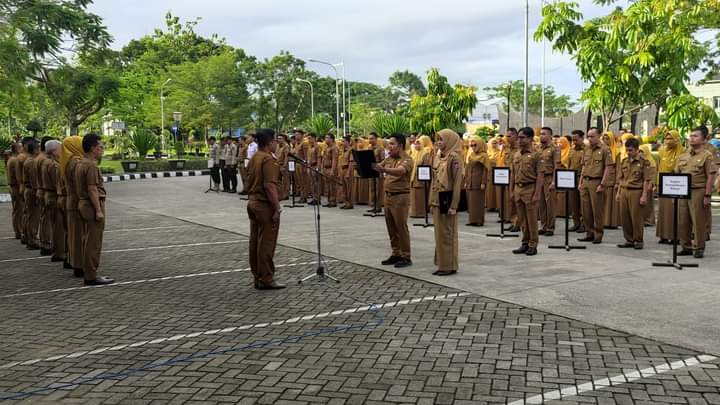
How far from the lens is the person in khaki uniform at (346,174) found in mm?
18006

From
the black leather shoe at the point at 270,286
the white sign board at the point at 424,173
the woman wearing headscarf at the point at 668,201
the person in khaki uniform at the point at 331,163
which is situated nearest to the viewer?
the black leather shoe at the point at 270,286

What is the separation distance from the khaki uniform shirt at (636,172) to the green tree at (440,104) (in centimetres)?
1361

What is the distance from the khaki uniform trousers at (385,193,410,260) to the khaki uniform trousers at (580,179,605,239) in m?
3.71

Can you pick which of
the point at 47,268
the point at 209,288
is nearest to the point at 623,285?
the point at 209,288

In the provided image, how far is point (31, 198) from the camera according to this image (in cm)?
1210

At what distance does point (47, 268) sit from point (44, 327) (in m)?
3.70

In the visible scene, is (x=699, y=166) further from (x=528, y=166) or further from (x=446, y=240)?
(x=446, y=240)

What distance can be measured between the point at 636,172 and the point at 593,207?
0.88 m

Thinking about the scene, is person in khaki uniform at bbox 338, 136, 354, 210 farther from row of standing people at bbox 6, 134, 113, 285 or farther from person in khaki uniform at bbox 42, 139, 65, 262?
person in khaki uniform at bbox 42, 139, 65, 262

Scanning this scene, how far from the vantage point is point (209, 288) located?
8523 millimetres

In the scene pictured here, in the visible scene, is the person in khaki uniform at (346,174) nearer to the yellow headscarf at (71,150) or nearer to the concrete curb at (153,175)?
the yellow headscarf at (71,150)

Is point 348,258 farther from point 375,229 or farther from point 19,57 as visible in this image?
point 19,57

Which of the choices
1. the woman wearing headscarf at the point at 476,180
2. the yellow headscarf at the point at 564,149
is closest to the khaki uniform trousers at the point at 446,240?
the woman wearing headscarf at the point at 476,180

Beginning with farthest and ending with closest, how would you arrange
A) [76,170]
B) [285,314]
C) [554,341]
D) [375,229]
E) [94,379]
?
[375,229] → [76,170] → [285,314] → [554,341] → [94,379]
